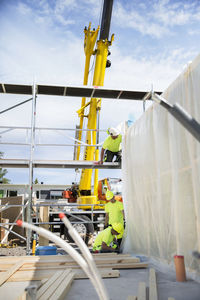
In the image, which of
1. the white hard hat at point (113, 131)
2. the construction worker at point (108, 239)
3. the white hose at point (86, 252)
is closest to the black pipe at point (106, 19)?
the white hard hat at point (113, 131)

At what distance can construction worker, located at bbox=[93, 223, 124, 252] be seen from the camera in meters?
6.43

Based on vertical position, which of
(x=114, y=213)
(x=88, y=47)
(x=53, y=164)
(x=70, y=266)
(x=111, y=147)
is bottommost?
(x=70, y=266)

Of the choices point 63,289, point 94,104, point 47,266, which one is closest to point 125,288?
point 63,289

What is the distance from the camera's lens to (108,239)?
6.44 m

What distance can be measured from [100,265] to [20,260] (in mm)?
1406

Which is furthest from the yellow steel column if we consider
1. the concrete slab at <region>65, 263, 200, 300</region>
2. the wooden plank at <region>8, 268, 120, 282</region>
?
the concrete slab at <region>65, 263, 200, 300</region>

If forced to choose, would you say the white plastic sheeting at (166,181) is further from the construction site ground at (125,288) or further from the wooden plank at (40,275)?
the wooden plank at (40,275)

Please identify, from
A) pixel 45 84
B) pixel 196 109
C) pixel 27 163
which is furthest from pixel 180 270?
pixel 45 84

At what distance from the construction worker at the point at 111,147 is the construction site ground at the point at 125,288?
4385 mm

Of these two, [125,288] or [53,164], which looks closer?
[125,288]

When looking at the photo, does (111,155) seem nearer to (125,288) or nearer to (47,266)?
(47,266)

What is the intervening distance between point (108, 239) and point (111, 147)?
279 cm

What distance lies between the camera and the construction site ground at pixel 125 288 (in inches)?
121

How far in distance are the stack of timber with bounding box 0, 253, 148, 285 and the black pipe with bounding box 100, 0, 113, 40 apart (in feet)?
26.1
